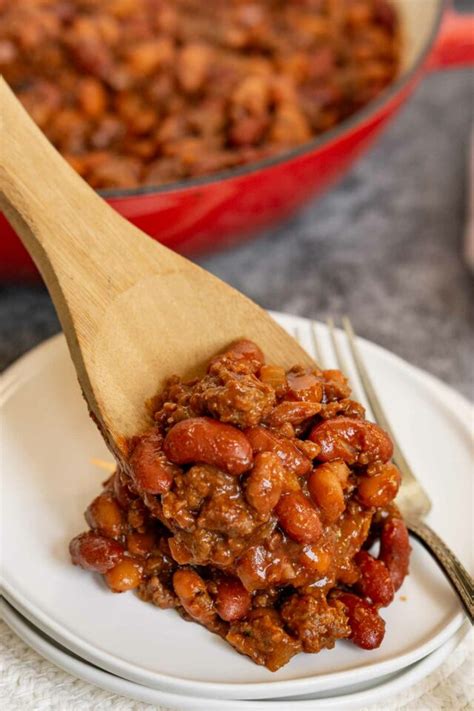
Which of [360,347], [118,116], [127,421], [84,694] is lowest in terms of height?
[84,694]

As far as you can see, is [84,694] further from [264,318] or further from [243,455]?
[264,318]

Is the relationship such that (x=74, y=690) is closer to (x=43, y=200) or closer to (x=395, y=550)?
(x=395, y=550)

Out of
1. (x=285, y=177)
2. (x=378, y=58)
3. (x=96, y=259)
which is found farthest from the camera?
(x=378, y=58)

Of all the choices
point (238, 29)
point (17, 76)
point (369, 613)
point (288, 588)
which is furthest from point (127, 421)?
point (238, 29)

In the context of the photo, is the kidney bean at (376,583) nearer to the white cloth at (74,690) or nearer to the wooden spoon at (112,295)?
the white cloth at (74,690)

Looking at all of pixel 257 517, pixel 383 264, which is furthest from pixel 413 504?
pixel 383 264

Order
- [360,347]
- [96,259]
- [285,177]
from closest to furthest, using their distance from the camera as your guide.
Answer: [96,259] < [360,347] < [285,177]
